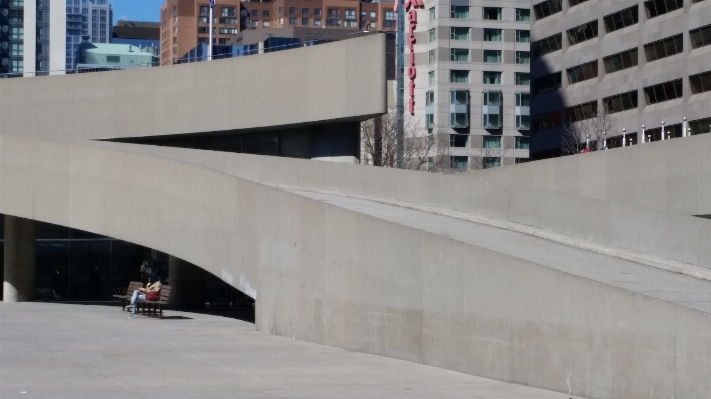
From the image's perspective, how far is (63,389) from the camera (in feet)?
42.8

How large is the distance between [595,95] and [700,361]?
57.0 m

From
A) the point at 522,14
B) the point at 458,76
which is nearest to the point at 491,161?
the point at 458,76

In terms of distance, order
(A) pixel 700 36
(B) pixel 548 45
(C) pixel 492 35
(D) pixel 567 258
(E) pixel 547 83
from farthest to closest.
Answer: (C) pixel 492 35 → (E) pixel 547 83 → (B) pixel 548 45 → (A) pixel 700 36 → (D) pixel 567 258

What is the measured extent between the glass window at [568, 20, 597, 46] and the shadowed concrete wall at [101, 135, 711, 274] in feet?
134

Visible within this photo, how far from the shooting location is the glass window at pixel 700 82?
192 feet

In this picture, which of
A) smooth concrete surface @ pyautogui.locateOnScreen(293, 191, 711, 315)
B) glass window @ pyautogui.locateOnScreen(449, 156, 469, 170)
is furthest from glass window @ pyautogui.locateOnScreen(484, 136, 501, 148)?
smooth concrete surface @ pyautogui.locateOnScreen(293, 191, 711, 315)

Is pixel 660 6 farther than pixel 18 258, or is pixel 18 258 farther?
pixel 660 6

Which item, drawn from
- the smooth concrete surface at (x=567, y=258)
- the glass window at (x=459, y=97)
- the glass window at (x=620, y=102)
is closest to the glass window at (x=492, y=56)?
the glass window at (x=459, y=97)

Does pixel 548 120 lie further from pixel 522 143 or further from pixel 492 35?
pixel 492 35

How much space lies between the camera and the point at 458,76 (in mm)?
95312

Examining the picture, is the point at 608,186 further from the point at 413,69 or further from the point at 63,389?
the point at 413,69

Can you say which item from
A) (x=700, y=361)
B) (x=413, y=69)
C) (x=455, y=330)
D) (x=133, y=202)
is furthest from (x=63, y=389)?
(x=413, y=69)

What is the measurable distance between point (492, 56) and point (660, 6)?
3443 centimetres

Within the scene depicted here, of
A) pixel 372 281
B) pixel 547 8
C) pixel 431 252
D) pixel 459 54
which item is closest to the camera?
pixel 431 252
